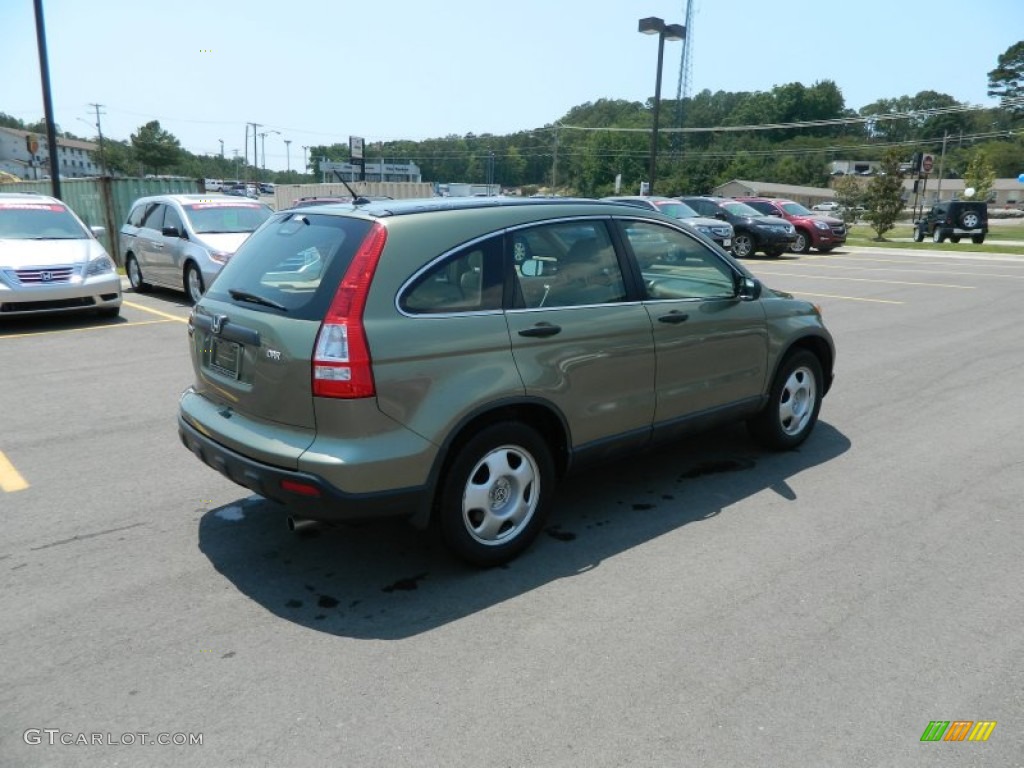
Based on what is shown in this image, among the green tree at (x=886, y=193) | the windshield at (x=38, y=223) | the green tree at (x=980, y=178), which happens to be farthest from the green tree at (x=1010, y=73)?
the windshield at (x=38, y=223)

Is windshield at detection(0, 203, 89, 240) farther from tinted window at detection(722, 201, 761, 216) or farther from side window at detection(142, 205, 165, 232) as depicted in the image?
tinted window at detection(722, 201, 761, 216)

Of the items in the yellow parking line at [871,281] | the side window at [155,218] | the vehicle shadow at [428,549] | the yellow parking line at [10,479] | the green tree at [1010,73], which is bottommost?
the yellow parking line at [10,479]

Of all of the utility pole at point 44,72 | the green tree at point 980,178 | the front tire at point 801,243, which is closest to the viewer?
the utility pole at point 44,72

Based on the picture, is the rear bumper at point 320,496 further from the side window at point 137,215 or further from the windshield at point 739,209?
the windshield at point 739,209

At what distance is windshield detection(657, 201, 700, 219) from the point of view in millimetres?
22736

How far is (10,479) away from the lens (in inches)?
197

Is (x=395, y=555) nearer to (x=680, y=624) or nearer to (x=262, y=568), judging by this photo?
(x=262, y=568)

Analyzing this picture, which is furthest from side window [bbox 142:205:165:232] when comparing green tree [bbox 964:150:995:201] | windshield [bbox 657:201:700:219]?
green tree [bbox 964:150:995:201]

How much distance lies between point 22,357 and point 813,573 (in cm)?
832

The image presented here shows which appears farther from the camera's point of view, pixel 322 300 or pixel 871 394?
pixel 871 394

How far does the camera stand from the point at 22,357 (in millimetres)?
8492

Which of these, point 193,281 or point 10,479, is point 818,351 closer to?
point 10,479

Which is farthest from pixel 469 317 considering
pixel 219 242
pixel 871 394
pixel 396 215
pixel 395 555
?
pixel 219 242

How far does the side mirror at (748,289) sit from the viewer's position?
5055 millimetres
